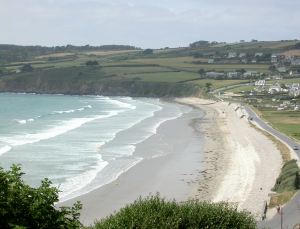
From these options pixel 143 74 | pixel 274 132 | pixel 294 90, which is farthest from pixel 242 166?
pixel 143 74

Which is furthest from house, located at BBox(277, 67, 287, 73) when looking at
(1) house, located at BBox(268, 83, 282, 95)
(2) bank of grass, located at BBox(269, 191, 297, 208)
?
(2) bank of grass, located at BBox(269, 191, 297, 208)

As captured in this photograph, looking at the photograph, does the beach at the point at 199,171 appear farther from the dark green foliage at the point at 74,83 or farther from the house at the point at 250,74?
the house at the point at 250,74

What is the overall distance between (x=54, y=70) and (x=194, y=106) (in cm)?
6279

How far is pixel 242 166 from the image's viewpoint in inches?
1832

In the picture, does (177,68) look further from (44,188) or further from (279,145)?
(44,188)

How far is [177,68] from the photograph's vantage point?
165 metres

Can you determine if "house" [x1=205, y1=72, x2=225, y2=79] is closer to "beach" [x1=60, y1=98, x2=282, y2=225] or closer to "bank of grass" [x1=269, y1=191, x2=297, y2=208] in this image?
"beach" [x1=60, y1=98, x2=282, y2=225]

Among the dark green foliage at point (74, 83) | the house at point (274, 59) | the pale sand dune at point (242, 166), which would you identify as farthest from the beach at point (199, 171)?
the house at point (274, 59)

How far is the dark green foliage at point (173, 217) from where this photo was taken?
17406 millimetres

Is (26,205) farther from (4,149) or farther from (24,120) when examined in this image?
(24,120)

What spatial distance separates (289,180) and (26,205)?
25.4m

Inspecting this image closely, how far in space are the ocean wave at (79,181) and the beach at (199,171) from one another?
114cm

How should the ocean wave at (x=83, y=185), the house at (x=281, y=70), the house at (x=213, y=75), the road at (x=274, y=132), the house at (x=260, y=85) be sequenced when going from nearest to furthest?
the ocean wave at (x=83, y=185) < the road at (x=274, y=132) < the house at (x=260, y=85) < the house at (x=213, y=75) < the house at (x=281, y=70)

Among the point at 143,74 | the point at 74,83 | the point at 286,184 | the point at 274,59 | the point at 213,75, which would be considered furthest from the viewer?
the point at 274,59
